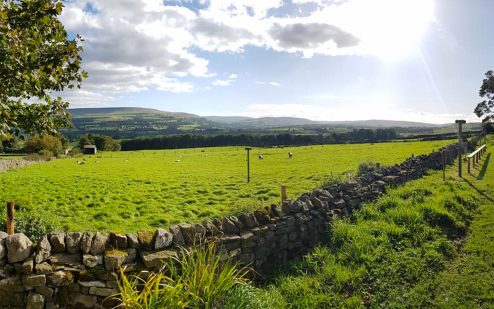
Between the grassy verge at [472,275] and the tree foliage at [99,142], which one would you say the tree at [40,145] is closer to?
the tree foliage at [99,142]

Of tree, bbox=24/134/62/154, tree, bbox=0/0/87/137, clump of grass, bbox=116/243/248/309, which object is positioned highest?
tree, bbox=0/0/87/137

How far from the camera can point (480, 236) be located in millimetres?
8633

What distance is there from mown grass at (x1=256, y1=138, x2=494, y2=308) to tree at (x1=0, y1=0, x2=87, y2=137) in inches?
256

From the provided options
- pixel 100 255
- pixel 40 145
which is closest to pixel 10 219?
pixel 100 255

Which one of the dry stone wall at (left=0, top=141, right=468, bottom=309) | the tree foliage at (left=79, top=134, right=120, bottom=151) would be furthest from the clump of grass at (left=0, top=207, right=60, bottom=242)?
the tree foliage at (left=79, top=134, right=120, bottom=151)

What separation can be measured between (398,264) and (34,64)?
8.85 meters

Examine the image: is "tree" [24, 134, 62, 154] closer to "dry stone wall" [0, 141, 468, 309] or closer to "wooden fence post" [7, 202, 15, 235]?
"wooden fence post" [7, 202, 15, 235]

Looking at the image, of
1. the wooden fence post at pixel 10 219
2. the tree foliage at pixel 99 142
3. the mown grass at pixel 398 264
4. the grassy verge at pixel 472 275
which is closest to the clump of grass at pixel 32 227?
the wooden fence post at pixel 10 219

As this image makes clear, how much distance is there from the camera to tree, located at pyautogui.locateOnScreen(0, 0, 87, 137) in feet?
22.5

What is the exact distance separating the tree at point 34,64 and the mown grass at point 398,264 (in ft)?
21.4

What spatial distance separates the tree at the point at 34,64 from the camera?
687 centimetres

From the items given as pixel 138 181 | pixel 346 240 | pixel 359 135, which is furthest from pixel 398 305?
pixel 359 135

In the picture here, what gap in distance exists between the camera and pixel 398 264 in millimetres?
7059

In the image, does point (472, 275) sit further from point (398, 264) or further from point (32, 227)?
point (32, 227)
